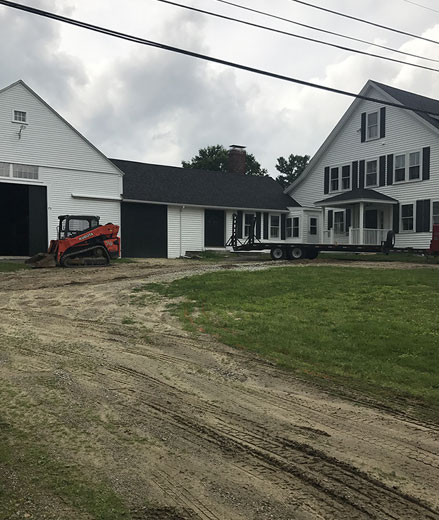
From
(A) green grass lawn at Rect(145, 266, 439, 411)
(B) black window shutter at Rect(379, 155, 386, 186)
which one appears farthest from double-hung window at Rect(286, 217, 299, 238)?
(A) green grass lawn at Rect(145, 266, 439, 411)

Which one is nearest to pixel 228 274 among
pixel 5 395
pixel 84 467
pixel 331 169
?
pixel 5 395

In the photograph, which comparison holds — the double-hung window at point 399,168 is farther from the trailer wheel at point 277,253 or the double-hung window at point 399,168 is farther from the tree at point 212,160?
the tree at point 212,160

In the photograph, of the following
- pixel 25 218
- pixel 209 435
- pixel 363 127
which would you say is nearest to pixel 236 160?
pixel 363 127

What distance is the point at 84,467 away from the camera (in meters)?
4.04

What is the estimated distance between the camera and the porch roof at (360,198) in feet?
93.7

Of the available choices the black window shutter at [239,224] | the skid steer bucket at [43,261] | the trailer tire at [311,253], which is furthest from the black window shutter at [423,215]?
the skid steer bucket at [43,261]

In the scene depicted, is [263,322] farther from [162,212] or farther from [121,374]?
[162,212]

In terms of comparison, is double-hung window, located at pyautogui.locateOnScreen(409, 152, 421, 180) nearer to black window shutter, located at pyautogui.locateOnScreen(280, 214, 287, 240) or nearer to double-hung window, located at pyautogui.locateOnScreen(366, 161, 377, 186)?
double-hung window, located at pyautogui.locateOnScreen(366, 161, 377, 186)

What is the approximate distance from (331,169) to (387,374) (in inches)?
1125

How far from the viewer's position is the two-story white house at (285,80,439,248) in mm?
28062

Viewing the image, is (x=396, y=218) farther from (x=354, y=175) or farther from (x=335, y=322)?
(x=335, y=322)

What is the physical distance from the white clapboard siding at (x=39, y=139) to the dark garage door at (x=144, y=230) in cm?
313

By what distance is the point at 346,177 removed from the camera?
3303cm

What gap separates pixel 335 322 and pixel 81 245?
14.3 metres
